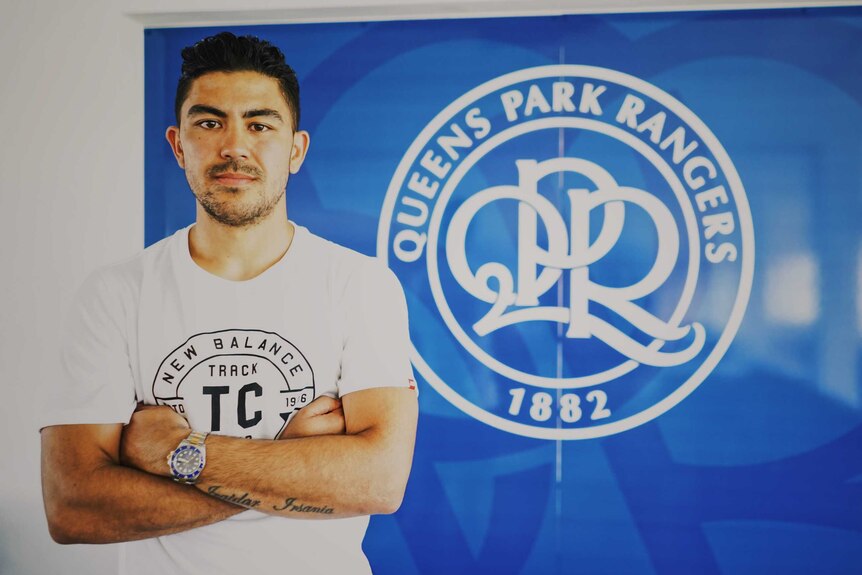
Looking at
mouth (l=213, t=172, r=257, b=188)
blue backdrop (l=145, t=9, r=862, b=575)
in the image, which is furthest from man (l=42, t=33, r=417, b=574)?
blue backdrop (l=145, t=9, r=862, b=575)

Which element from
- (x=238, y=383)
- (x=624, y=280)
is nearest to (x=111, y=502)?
(x=238, y=383)

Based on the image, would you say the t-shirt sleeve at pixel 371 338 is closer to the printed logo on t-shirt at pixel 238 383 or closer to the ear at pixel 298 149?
the printed logo on t-shirt at pixel 238 383

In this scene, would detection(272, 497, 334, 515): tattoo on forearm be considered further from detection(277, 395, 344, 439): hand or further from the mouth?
the mouth

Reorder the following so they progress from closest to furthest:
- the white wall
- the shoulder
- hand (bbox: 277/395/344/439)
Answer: hand (bbox: 277/395/344/439)
the shoulder
the white wall

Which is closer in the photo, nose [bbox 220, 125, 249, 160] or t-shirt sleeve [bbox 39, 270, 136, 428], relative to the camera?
t-shirt sleeve [bbox 39, 270, 136, 428]

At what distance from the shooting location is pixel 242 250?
1853 millimetres

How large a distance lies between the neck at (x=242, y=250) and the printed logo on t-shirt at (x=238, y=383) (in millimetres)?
206

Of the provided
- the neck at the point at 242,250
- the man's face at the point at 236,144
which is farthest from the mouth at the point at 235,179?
the neck at the point at 242,250

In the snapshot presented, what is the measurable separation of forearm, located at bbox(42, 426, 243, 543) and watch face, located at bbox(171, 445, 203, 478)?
5cm

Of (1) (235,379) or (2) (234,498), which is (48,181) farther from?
(2) (234,498)

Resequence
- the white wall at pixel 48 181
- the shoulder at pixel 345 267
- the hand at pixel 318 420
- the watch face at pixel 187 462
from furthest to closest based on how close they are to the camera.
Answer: the white wall at pixel 48 181, the shoulder at pixel 345 267, the hand at pixel 318 420, the watch face at pixel 187 462

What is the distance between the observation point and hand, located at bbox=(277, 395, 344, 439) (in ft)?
5.43

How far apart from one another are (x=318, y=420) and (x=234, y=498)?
11.3 inches

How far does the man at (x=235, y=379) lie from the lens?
1566 millimetres
